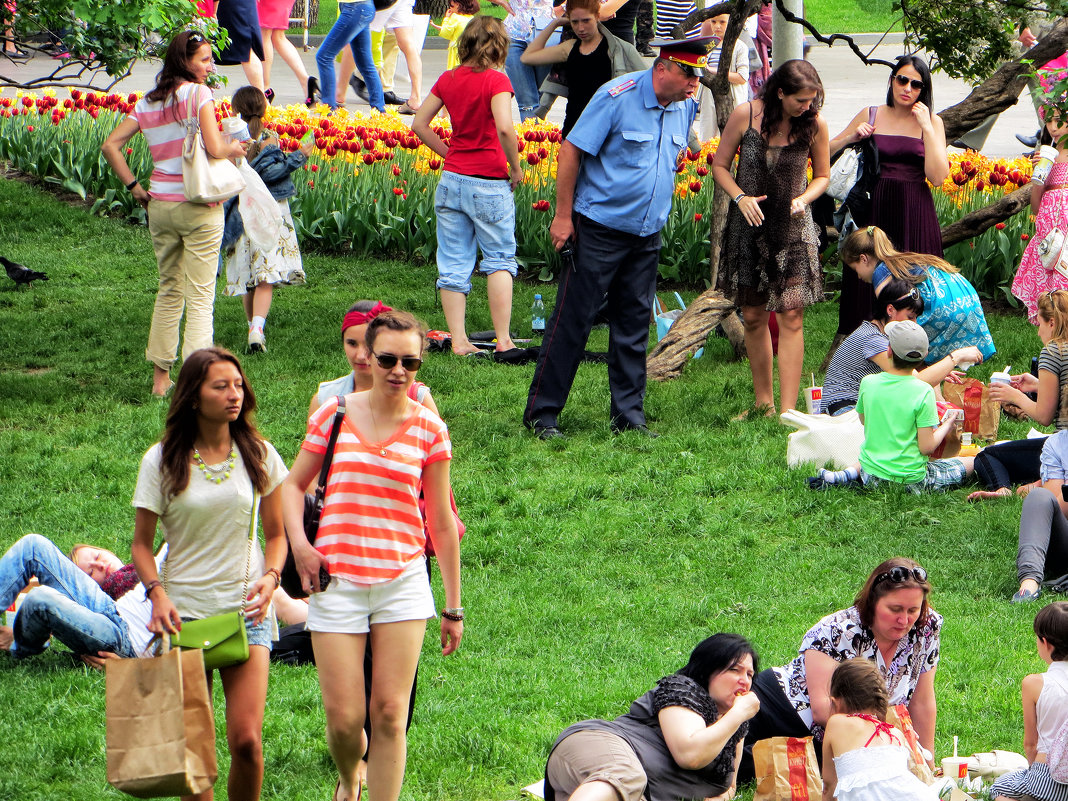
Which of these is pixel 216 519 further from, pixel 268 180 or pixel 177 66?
pixel 268 180

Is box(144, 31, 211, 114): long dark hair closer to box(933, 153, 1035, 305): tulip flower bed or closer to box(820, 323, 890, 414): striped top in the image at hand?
box(820, 323, 890, 414): striped top

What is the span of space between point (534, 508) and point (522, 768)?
2.48 m

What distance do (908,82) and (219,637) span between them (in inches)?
231

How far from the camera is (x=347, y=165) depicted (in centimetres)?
1248

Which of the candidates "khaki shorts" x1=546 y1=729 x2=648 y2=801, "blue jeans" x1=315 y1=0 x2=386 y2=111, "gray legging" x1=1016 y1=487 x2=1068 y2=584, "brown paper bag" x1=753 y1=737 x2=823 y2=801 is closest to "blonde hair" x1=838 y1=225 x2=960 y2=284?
"gray legging" x1=1016 y1=487 x2=1068 y2=584

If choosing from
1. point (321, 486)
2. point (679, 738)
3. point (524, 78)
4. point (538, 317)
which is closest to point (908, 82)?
point (538, 317)

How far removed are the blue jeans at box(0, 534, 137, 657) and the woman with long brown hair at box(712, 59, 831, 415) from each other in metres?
4.17

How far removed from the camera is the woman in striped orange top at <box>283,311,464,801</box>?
401 centimetres

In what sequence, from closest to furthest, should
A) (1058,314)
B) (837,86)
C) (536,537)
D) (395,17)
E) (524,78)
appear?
1. (1058,314)
2. (536,537)
3. (524,78)
4. (395,17)
5. (837,86)

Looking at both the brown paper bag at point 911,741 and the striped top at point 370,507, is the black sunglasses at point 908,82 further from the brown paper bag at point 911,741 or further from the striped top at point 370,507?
the striped top at point 370,507

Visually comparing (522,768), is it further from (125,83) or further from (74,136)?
(125,83)

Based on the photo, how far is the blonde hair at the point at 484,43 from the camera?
898 centimetres

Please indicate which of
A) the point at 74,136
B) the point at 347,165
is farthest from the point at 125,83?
the point at 347,165

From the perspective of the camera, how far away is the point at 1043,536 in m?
6.25
